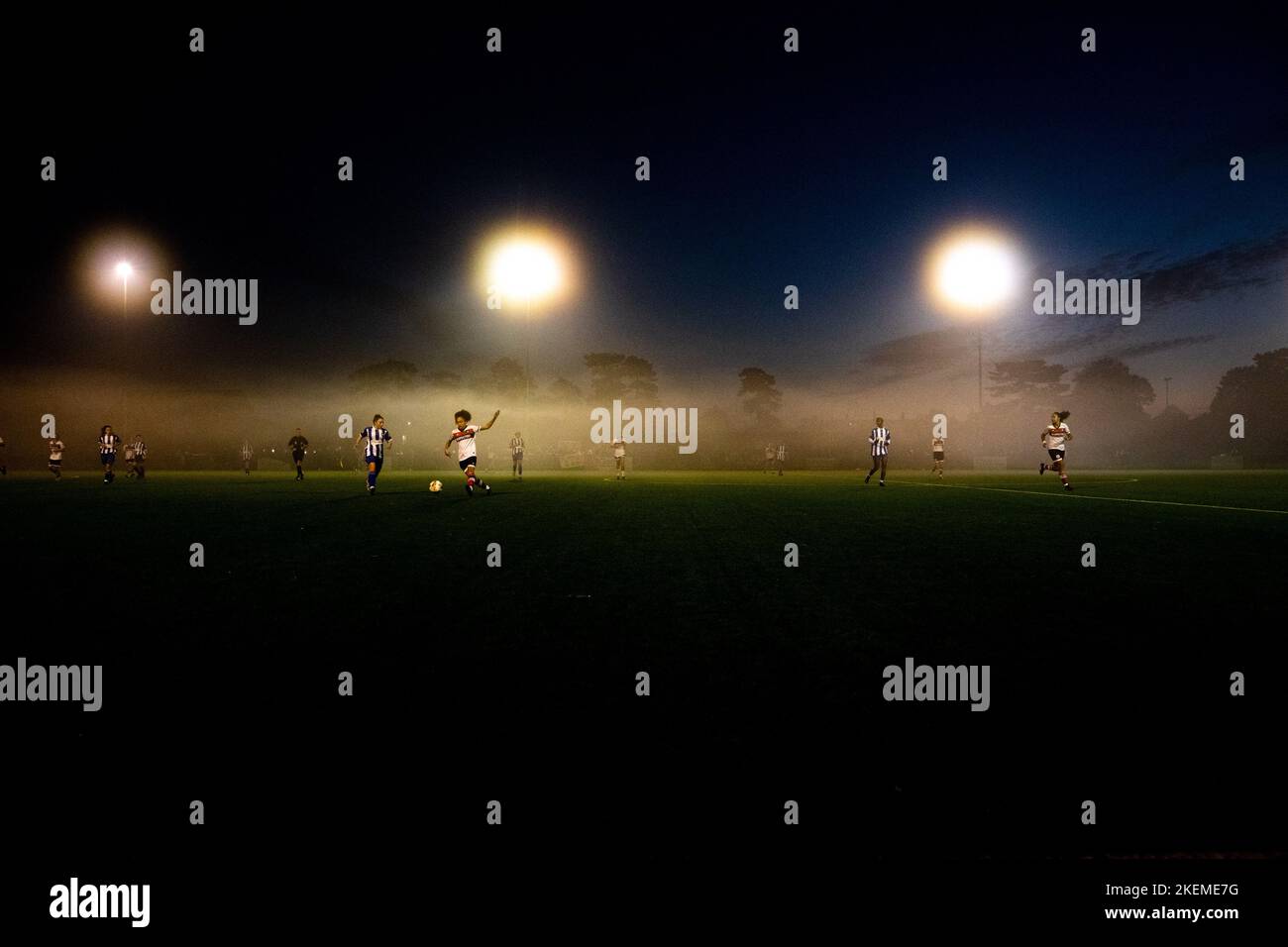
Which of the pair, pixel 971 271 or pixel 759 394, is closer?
pixel 971 271

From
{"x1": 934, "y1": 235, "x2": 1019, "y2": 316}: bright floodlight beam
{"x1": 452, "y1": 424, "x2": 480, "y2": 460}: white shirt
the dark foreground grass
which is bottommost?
the dark foreground grass

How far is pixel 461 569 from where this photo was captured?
6.69m

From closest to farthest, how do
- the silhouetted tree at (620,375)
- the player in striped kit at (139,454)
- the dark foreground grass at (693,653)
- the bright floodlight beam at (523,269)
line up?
the dark foreground grass at (693,653) → the player in striped kit at (139,454) → the bright floodlight beam at (523,269) → the silhouetted tree at (620,375)

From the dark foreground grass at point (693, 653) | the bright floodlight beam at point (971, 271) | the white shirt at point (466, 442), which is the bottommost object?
the dark foreground grass at point (693, 653)

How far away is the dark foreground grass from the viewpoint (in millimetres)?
2645

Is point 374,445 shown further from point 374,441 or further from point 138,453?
point 138,453

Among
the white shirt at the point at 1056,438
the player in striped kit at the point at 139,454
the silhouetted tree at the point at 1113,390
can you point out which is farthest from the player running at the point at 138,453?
the silhouetted tree at the point at 1113,390

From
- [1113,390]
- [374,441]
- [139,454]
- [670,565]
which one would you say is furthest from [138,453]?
[1113,390]

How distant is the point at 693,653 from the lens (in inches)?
156

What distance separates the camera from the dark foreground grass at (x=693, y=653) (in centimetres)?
264

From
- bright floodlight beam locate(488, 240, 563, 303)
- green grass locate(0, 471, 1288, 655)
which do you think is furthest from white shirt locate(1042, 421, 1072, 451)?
bright floodlight beam locate(488, 240, 563, 303)

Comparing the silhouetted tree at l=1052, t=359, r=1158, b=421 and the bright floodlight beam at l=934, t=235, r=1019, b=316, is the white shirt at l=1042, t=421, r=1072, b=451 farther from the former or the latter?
the silhouetted tree at l=1052, t=359, r=1158, b=421

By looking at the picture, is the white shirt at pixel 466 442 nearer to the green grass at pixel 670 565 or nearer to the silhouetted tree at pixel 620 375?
the green grass at pixel 670 565

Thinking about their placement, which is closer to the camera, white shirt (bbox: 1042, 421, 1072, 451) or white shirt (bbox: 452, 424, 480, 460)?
white shirt (bbox: 452, 424, 480, 460)
